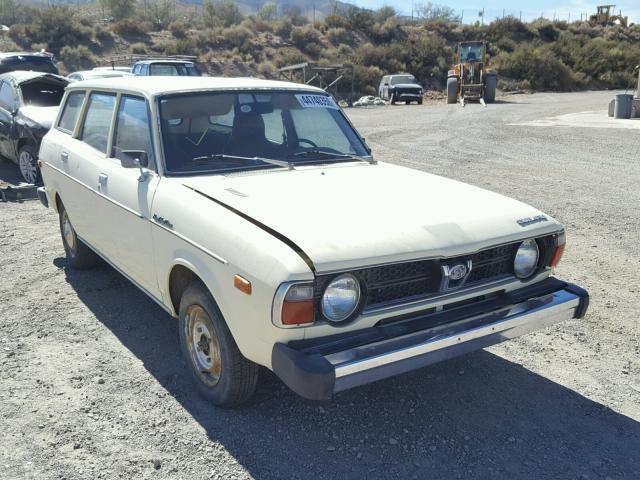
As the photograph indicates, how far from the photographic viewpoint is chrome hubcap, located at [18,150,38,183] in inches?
355

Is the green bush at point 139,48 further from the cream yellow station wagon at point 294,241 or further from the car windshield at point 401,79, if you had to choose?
the cream yellow station wagon at point 294,241

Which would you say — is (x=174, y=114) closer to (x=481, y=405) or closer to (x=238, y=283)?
(x=238, y=283)

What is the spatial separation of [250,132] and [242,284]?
1.59 m

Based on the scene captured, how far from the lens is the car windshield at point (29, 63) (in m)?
16.0

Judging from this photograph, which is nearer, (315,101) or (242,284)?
(242,284)

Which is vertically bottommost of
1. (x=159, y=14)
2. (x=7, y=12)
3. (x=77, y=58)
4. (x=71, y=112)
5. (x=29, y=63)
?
(x=71, y=112)

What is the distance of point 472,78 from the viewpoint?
1121 inches

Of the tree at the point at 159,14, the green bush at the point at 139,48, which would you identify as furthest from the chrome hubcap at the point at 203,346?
the tree at the point at 159,14

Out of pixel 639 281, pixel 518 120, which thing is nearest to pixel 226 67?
pixel 518 120

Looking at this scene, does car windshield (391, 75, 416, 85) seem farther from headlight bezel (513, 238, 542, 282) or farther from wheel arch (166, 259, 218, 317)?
wheel arch (166, 259, 218, 317)

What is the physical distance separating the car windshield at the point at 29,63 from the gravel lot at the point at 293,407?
40.1ft

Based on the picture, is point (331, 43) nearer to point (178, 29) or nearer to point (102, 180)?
point (178, 29)

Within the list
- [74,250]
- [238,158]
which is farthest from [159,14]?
[238,158]

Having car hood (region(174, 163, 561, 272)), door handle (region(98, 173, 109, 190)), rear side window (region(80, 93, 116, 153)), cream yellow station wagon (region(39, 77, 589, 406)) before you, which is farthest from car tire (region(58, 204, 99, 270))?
car hood (region(174, 163, 561, 272))
